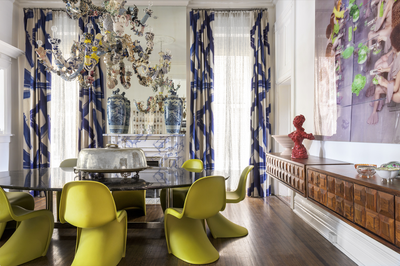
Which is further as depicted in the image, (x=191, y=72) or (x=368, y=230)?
(x=191, y=72)

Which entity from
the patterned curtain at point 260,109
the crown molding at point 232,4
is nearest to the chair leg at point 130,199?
the patterned curtain at point 260,109

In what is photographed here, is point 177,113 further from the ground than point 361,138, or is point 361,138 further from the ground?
point 177,113

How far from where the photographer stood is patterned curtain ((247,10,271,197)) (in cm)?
457

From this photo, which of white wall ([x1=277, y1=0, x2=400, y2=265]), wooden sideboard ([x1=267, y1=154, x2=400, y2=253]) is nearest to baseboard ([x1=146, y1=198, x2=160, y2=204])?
white wall ([x1=277, y1=0, x2=400, y2=265])

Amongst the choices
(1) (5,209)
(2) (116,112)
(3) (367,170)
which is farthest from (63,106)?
(3) (367,170)

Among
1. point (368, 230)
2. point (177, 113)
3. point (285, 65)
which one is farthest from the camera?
point (177, 113)

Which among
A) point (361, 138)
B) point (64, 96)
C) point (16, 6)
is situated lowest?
point (361, 138)

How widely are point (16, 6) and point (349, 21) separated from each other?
17.8 feet

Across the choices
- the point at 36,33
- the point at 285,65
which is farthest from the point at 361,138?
the point at 36,33

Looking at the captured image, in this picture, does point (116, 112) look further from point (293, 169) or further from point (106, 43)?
point (293, 169)

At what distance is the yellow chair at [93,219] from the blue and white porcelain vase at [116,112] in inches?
96.2

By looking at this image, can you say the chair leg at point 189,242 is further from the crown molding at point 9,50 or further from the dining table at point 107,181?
the crown molding at point 9,50

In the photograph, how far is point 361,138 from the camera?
214cm

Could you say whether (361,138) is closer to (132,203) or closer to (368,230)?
(368,230)
